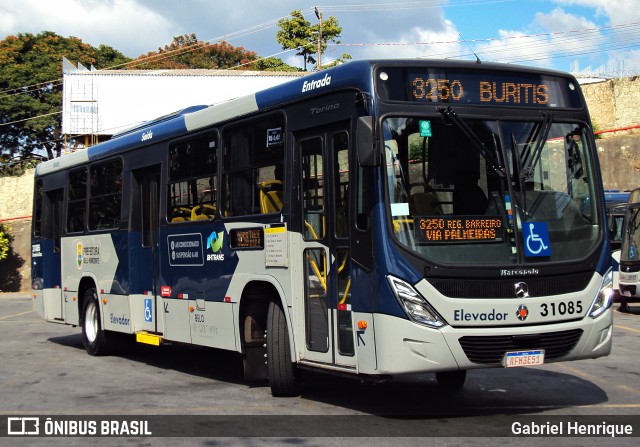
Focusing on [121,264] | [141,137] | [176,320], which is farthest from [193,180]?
[121,264]

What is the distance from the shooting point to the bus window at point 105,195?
13.7 m

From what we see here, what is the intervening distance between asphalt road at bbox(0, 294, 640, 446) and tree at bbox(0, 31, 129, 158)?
49.7 m

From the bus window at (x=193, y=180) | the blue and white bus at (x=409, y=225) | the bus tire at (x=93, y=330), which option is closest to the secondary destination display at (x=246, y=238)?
the blue and white bus at (x=409, y=225)

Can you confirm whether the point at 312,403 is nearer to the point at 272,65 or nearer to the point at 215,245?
the point at 215,245

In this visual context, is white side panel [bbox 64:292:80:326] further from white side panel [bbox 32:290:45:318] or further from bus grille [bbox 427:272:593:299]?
bus grille [bbox 427:272:593:299]

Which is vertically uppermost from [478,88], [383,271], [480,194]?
[478,88]

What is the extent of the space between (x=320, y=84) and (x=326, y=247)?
1640 millimetres

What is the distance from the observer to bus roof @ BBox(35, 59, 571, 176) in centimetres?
820

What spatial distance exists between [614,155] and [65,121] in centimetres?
3325

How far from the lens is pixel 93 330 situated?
47.8 ft

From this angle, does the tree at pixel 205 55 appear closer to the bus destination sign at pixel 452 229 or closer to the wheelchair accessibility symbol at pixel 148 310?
the wheelchair accessibility symbol at pixel 148 310

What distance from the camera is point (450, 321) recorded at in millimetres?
7617

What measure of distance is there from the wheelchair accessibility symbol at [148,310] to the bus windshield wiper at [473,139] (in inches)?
244

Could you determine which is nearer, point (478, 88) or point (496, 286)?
point (496, 286)
